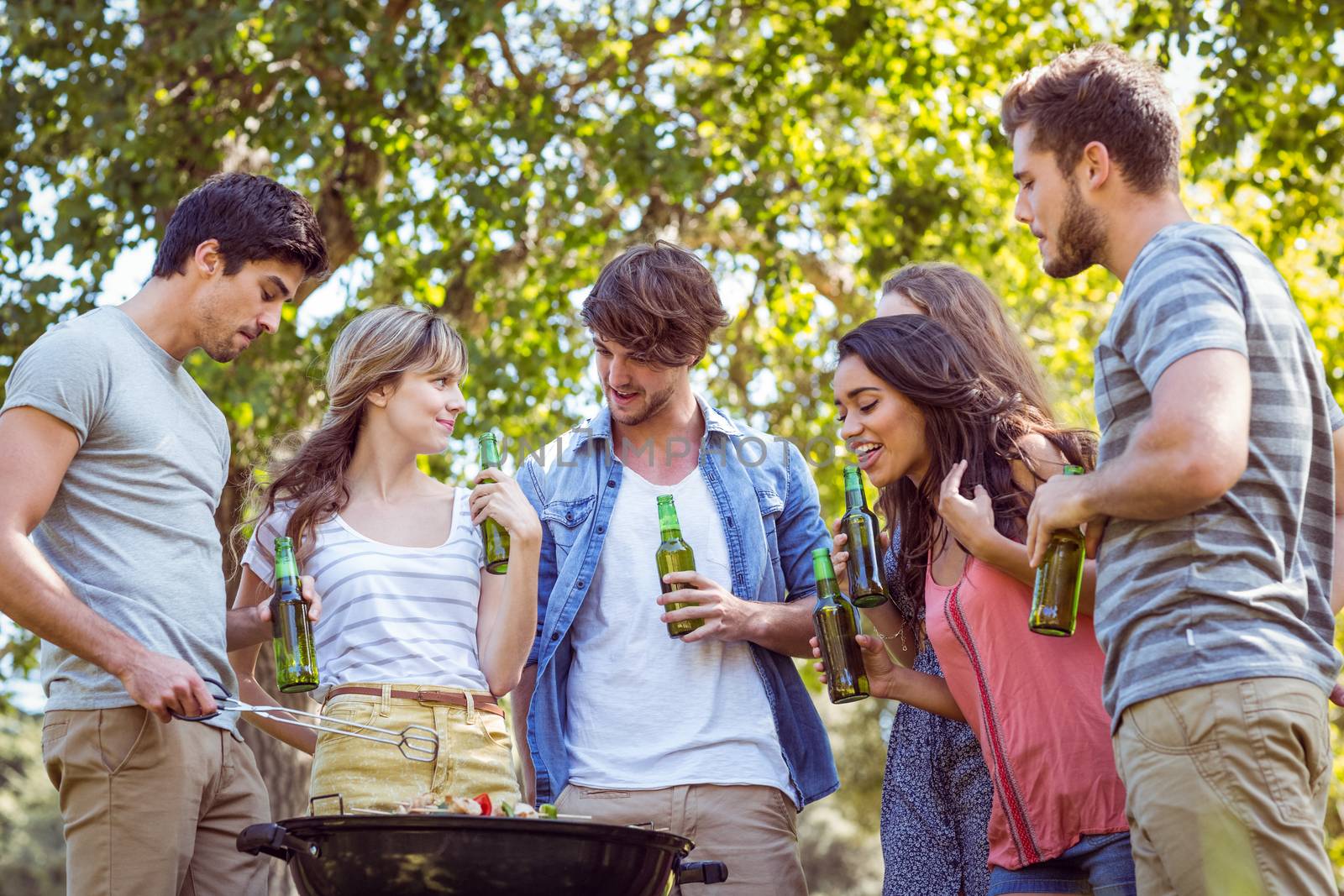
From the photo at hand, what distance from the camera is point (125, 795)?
9.11ft

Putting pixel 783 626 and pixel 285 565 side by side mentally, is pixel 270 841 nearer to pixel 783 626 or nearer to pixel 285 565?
pixel 285 565

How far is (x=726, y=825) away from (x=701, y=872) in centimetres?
55

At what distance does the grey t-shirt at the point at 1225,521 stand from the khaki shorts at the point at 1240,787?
4 centimetres

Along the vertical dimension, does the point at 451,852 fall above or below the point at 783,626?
below

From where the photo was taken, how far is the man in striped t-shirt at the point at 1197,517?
1987 millimetres

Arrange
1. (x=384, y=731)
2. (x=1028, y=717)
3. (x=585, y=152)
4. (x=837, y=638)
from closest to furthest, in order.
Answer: (x=1028, y=717) < (x=384, y=731) < (x=837, y=638) < (x=585, y=152)

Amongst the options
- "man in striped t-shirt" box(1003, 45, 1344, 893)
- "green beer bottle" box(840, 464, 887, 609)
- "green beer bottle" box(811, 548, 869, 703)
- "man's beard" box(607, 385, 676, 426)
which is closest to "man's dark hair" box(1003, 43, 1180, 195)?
"man in striped t-shirt" box(1003, 45, 1344, 893)

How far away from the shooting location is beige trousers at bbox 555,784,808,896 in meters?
3.07

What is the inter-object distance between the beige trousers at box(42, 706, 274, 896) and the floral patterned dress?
4.99ft

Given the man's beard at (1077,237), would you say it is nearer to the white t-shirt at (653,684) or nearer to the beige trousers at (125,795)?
the white t-shirt at (653,684)

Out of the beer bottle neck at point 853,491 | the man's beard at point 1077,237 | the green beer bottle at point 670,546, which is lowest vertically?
the green beer bottle at point 670,546

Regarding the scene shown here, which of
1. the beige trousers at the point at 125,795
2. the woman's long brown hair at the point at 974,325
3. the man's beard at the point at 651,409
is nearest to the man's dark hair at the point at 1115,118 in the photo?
the woman's long brown hair at the point at 974,325

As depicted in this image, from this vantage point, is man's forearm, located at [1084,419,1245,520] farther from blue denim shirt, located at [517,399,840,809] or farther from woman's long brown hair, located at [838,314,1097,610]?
blue denim shirt, located at [517,399,840,809]

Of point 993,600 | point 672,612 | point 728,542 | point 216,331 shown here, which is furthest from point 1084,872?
point 216,331
